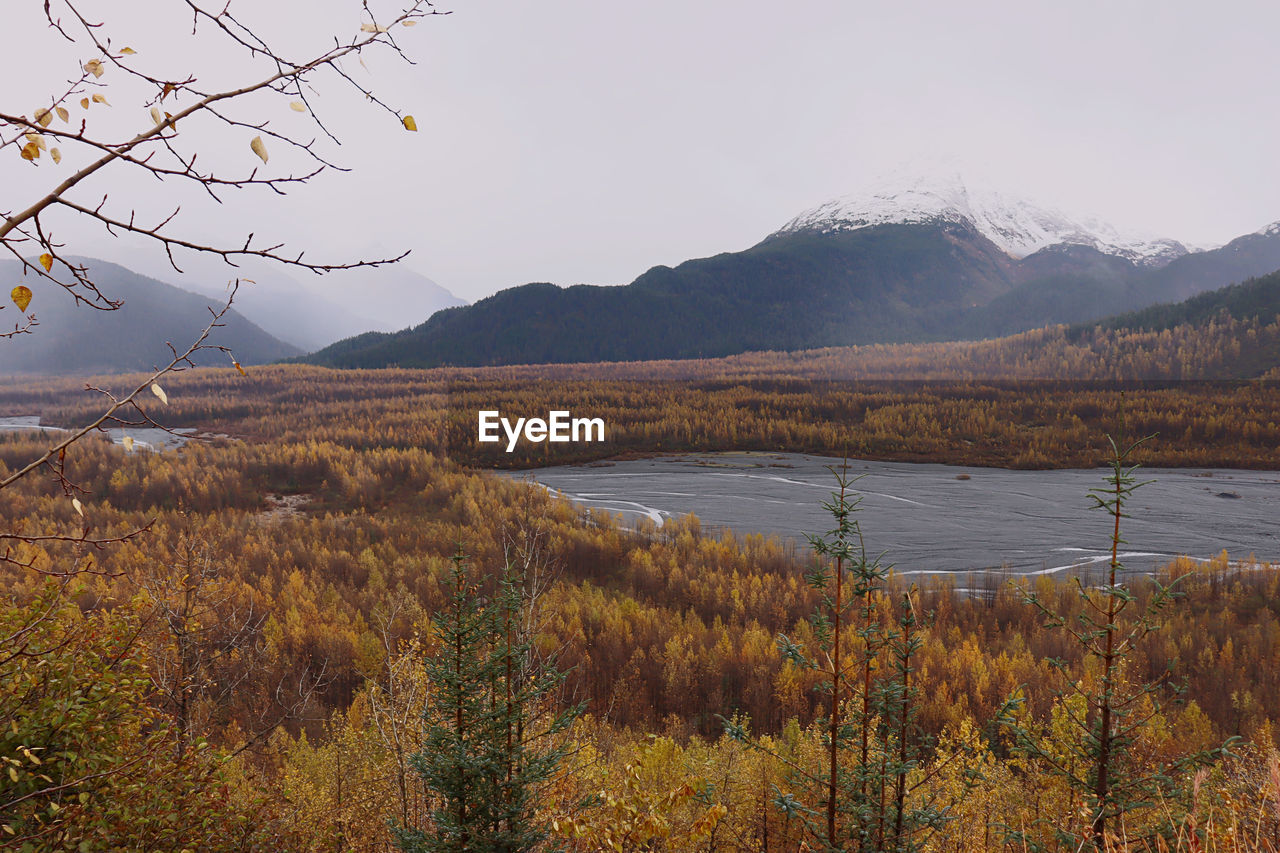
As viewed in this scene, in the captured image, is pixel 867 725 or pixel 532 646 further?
pixel 532 646

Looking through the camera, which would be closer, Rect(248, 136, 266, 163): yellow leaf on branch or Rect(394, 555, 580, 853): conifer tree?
Rect(248, 136, 266, 163): yellow leaf on branch

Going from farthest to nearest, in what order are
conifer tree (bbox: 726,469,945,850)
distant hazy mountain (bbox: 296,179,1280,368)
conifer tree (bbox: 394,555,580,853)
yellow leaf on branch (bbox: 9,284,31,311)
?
1. distant hazy mountain (bbox: 296,179,1280,368)
2. conifer tree (bbox: 394,555,580,853)
3. conifer tree (bbox: 726,469,945,850)
4. yellow leaf on branch (bbox: 9,284,31,311)

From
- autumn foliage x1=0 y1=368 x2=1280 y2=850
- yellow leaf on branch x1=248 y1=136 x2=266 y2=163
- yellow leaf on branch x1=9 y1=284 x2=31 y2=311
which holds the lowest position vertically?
autumn foliage x1=0 y1=368 x2=1280 y2=850

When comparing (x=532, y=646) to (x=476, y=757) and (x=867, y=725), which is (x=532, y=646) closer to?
(x=476, y=757)

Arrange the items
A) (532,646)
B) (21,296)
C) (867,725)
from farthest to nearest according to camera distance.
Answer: (532,646), (867,725), (21,296)

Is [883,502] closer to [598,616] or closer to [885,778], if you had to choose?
[598,616]

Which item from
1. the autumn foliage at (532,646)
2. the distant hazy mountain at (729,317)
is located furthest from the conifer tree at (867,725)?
the distant hazy mountain at (729,317)

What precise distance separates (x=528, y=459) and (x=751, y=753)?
35.9 m

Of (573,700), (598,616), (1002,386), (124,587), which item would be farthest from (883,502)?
(124,587)

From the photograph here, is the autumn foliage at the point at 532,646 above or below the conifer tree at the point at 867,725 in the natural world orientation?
below

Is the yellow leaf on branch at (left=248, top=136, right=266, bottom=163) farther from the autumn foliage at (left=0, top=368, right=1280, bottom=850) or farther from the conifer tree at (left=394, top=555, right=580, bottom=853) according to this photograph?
the conifer tree at (left=394, top=555, right=580, bottom=853)

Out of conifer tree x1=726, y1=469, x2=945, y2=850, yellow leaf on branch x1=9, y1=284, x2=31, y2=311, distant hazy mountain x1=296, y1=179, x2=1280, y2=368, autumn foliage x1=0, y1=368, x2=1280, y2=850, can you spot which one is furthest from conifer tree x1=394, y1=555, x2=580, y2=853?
distant hazy mountain x1=296, y1=179, x2=1280, y2=368

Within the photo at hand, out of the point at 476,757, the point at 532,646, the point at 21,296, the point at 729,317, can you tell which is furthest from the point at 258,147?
the point at 729,317

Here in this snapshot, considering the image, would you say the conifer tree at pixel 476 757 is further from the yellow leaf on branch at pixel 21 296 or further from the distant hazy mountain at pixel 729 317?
the distant hazy mountain at pixel 729 317
